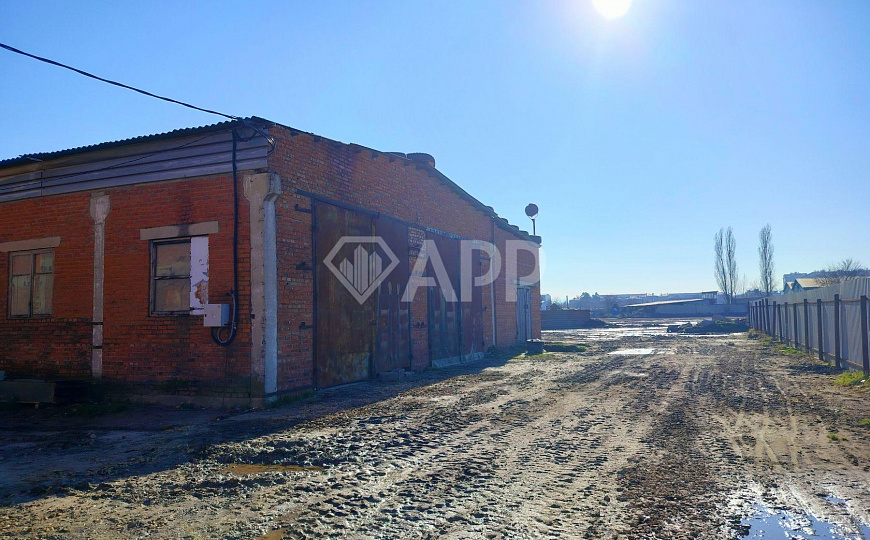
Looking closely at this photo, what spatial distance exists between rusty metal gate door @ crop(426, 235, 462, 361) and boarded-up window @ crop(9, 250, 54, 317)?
27.7 ft

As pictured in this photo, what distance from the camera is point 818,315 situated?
52.0ft

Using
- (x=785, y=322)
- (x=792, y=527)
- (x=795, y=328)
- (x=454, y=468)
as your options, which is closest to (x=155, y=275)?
(x=454, y=468)

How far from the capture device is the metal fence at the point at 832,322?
458 inches

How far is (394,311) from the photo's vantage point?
45.1 ft

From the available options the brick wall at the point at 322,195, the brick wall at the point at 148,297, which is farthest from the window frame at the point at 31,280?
the brick wall at the point at 322,195

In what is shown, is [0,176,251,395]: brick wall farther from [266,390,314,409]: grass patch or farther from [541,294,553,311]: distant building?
[541,294,553,311]: distant building

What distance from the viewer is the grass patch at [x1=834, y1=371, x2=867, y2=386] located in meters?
10.9

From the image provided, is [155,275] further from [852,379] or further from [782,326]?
[782,326]

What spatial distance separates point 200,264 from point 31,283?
4.35 meters

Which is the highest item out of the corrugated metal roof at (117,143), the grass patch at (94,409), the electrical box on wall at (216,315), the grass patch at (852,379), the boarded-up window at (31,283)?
the corrugated metal roof at (117,143)

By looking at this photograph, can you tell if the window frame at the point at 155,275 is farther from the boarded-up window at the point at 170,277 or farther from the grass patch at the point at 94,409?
the grass patch at the point at 94,409

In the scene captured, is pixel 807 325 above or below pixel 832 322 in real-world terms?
below

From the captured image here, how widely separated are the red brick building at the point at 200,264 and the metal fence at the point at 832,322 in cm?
956

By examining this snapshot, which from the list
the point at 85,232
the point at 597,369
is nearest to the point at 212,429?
the point at 85,232
